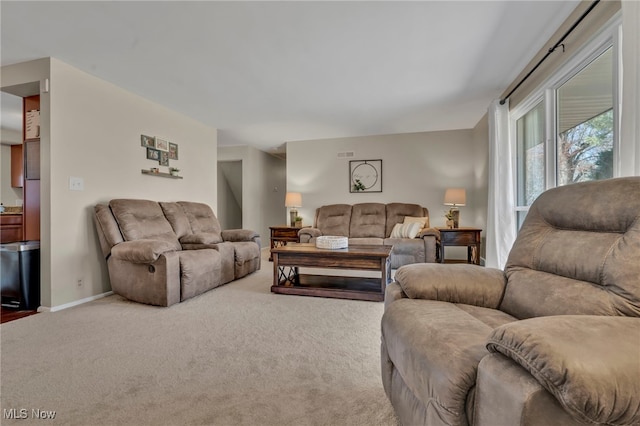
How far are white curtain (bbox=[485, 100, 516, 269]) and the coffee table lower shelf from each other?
4.68 ft

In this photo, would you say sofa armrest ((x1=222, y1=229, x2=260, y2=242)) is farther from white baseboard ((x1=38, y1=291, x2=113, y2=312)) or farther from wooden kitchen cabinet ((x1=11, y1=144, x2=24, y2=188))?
wooden kitchen cabinet ((x1=11, y1=144, x2=24, y2=188))

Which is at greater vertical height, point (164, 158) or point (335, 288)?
point (164, 158)

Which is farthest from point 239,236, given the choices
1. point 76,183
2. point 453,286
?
point 453,286

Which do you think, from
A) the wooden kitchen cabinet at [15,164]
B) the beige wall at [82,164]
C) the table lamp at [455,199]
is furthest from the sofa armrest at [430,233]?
the wooden kitchen cabinet at [15,164]

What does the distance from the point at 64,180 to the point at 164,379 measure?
2366mm

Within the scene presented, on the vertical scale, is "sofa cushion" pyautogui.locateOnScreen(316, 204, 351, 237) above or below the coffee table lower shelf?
above

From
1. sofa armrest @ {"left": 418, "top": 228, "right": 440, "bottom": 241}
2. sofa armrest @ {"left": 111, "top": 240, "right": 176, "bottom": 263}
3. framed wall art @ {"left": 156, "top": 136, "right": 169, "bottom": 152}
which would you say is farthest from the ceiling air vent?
sofa armrest @ {"left": 111, "top": 240, "right": 176, "bottom": 263}

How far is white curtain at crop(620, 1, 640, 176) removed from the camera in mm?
1486

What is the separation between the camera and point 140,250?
2729mm

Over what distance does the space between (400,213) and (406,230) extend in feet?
1.85

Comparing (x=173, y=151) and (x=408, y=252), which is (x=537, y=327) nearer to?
(x=408, y=252)

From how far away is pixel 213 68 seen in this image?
2.99 m

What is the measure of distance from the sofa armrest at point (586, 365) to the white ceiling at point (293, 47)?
219 centimetres

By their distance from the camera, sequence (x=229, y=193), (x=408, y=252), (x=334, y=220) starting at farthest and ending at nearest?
(x=229, y=193) → (x=334, y=220) → (x=408, y=252)
